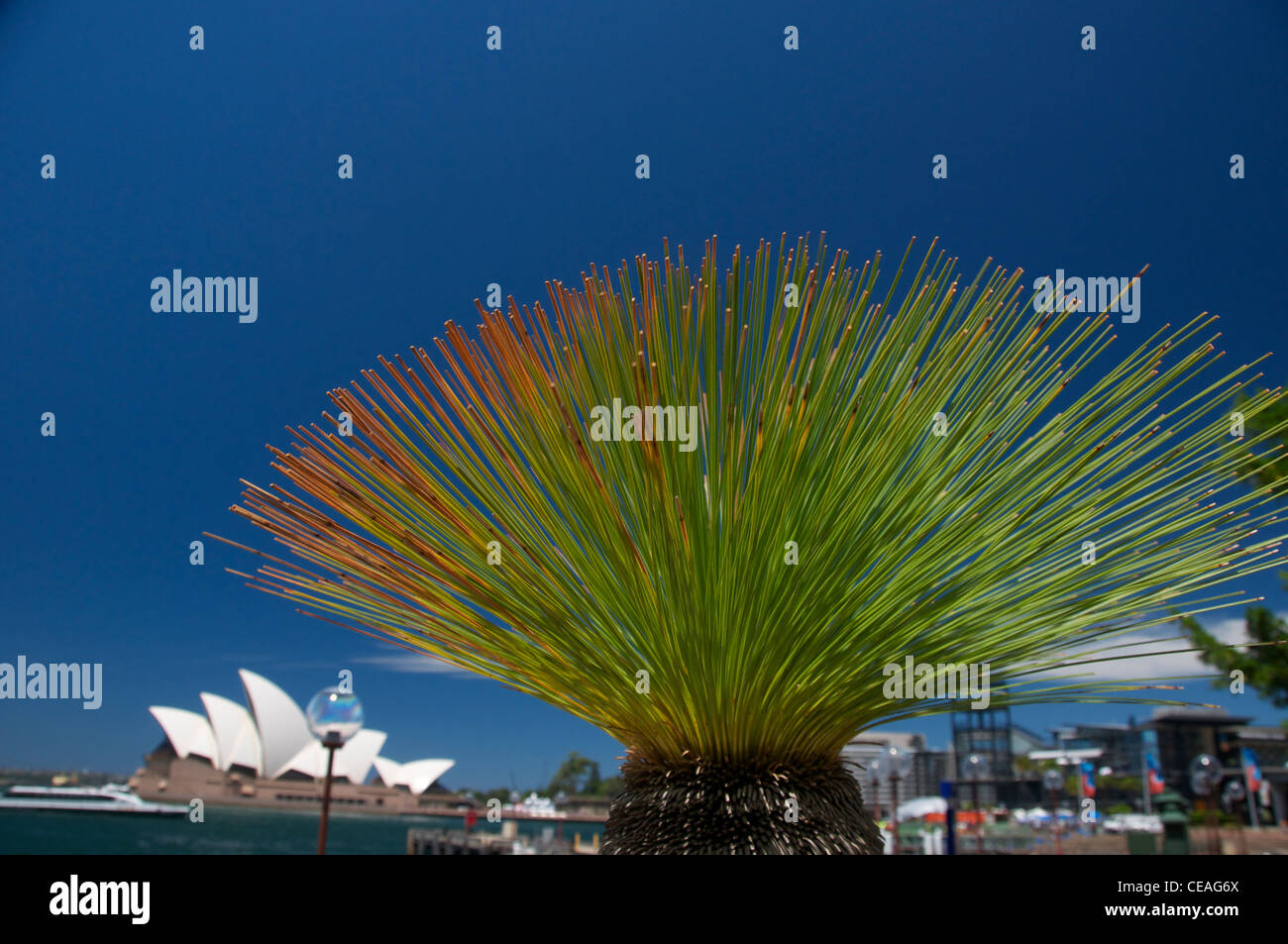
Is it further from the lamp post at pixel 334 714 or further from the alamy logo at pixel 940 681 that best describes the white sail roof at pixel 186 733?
the alamy logo at pixel 940 681

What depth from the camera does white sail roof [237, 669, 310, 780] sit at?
25594 mm

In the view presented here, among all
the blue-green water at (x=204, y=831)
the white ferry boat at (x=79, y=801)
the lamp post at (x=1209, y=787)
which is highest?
the lamp post at (x=1209, y=787)

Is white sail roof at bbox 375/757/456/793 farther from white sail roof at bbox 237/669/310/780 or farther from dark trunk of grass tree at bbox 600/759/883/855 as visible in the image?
dark trunk of grass tree at bbox 600/759/883/855

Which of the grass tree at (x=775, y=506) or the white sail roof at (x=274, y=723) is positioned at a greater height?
the grass tree at (x=775, y=506)

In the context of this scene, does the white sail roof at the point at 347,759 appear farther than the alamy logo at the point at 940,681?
Yes

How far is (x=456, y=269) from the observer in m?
31.5

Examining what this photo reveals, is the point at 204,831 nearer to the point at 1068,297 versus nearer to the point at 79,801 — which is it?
the point at 79,801

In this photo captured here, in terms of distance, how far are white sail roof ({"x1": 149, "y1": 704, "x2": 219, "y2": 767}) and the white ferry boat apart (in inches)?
702

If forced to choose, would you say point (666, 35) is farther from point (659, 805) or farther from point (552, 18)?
point (659, 805)

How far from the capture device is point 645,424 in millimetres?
668

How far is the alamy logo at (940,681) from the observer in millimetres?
664
